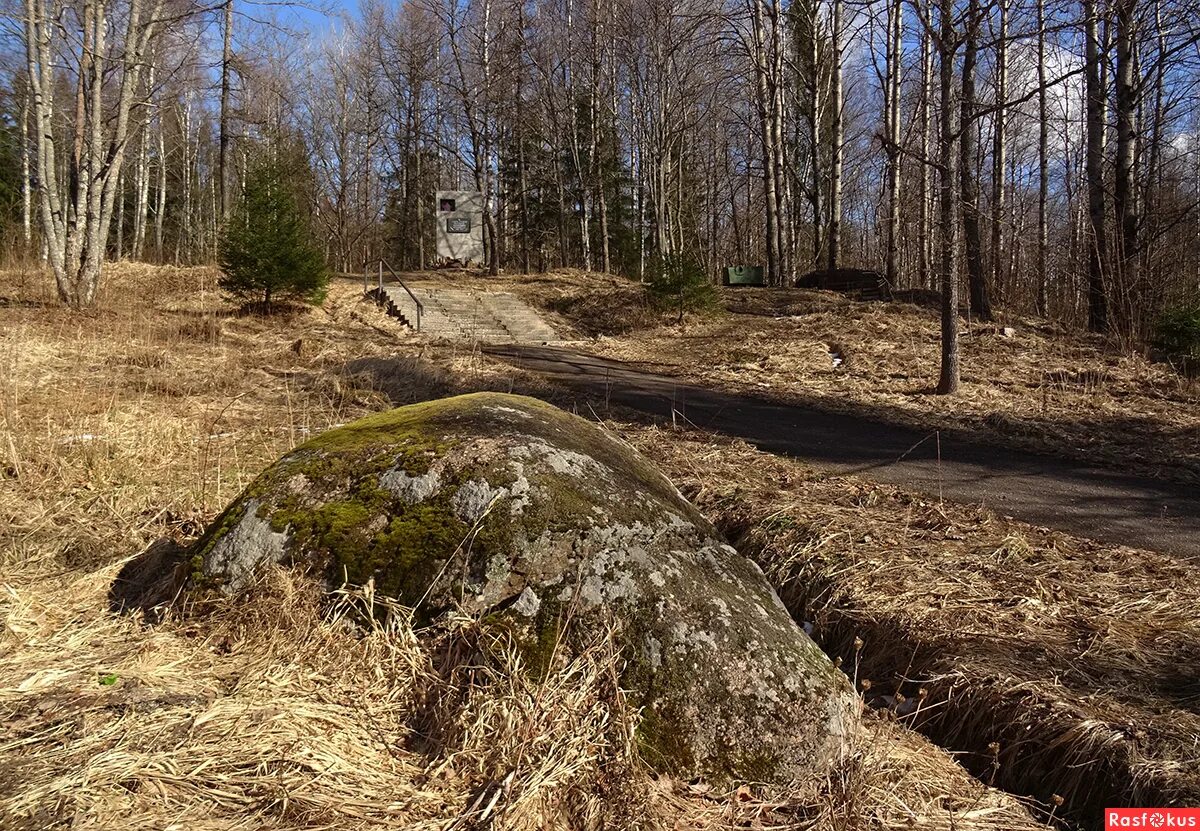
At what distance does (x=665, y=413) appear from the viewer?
8281mm

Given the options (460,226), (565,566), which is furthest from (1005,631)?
(460,226)

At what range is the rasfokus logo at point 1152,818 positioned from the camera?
90.7 inches

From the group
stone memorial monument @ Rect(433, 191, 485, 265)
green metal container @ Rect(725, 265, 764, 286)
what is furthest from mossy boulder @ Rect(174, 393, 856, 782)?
stone memorial monument @ Rect(433, 191, 485, 265)

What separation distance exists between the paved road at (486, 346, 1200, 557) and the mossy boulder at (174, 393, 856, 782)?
3.45 meters

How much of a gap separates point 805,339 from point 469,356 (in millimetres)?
6560

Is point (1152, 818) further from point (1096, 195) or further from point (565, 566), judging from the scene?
point (1096, 195)

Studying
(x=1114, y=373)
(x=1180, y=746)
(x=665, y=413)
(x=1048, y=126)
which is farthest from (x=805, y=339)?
(x=1048, y=126)

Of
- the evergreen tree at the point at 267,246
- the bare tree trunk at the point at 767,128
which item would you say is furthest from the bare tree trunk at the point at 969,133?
the evergreen tree at the point at 267,246

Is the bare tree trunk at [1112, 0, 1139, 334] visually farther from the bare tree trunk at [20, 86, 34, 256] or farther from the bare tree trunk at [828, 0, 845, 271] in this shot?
the bare tree trunk at [20, 86, 34, 256]

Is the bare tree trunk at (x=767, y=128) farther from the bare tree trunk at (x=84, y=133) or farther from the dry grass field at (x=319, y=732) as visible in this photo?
the dry grass field at (x=319, y=732)

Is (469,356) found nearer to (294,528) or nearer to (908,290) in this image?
(294,528)

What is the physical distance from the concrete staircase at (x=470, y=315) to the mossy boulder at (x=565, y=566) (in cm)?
1149

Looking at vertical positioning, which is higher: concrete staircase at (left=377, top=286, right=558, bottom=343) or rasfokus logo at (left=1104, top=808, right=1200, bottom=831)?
concrete staircase at (left=377, top=286, right=558, bottom=343)

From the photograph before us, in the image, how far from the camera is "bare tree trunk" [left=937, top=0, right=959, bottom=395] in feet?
25.9
